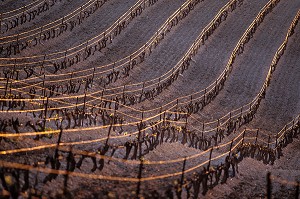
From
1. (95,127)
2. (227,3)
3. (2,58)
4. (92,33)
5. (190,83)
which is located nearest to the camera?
(95,127)

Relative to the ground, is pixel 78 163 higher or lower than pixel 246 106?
lower

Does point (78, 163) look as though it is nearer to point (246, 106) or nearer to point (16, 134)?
point (16, 134)

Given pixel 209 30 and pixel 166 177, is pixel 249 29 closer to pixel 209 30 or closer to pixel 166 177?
pixel 209 30

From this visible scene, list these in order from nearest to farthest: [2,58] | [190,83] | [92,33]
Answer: [2,58], [190,83], [92,33]

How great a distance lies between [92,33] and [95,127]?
13067 millimetres

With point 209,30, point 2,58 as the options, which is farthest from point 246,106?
point 2,58

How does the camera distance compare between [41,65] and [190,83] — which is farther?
[190,83]

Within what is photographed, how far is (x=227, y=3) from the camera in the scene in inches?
1273

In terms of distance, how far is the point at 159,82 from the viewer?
72.2 ft

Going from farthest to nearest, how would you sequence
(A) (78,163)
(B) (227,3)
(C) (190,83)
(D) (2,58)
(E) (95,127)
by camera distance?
1. (B) (227,3)
2. (C) (190,83)
3. (D) (2,58)
4. (E) (95,127)
5. (A) (78,163)

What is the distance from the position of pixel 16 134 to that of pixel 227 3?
24780mm

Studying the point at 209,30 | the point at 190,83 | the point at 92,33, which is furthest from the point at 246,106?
the point at 92,33

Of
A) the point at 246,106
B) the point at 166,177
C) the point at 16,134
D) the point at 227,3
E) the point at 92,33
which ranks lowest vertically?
the point at 166,177

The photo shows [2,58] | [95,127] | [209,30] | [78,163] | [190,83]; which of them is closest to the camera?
[78,163]
